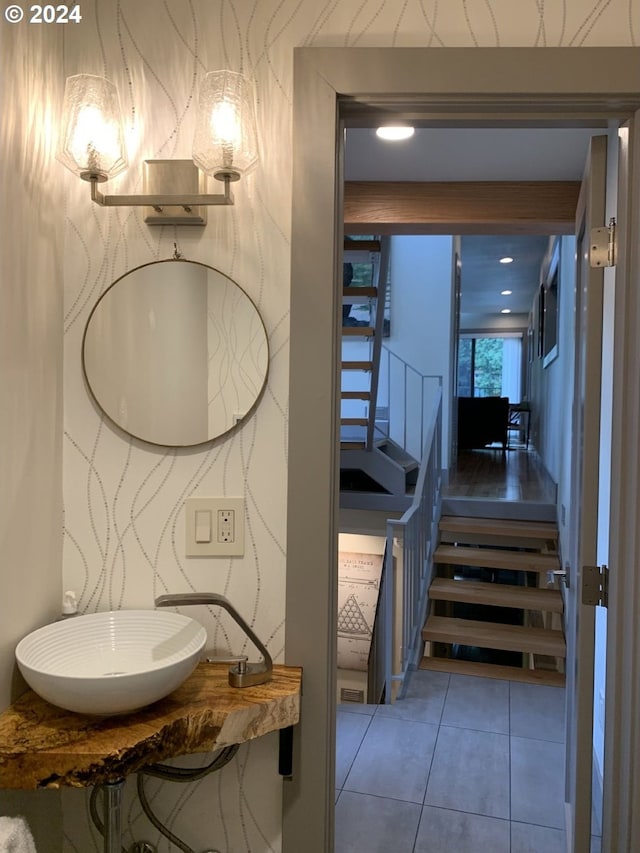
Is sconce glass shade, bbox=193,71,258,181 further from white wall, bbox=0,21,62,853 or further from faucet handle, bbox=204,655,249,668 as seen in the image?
faucet handle, bbox=204,655,249,668

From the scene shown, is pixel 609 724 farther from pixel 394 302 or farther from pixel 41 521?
pixel 394 302

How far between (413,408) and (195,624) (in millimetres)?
5664

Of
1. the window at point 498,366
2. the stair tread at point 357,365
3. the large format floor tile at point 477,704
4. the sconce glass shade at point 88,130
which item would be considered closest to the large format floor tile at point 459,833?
the large format floor tile at point 477,704

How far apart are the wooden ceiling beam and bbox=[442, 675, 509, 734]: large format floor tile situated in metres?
2.50

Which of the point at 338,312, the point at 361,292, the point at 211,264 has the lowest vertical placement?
the point at 338,312

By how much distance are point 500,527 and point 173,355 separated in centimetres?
396

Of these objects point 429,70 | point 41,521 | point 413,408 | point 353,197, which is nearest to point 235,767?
point 41,521

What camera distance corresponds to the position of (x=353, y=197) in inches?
133

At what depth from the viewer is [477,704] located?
3453 millimetres

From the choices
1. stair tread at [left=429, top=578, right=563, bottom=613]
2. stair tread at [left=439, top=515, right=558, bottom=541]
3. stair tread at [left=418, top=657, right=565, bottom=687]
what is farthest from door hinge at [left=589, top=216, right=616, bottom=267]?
stair tread at [left=439, top=515, right=558, bottom=541]

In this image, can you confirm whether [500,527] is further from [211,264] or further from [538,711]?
[211,264]

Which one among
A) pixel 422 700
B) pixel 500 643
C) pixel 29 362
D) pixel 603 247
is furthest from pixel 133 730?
pixel 500 643

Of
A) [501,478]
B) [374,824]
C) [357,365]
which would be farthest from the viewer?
[501,478]

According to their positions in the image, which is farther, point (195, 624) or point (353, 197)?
point (353, 197)
